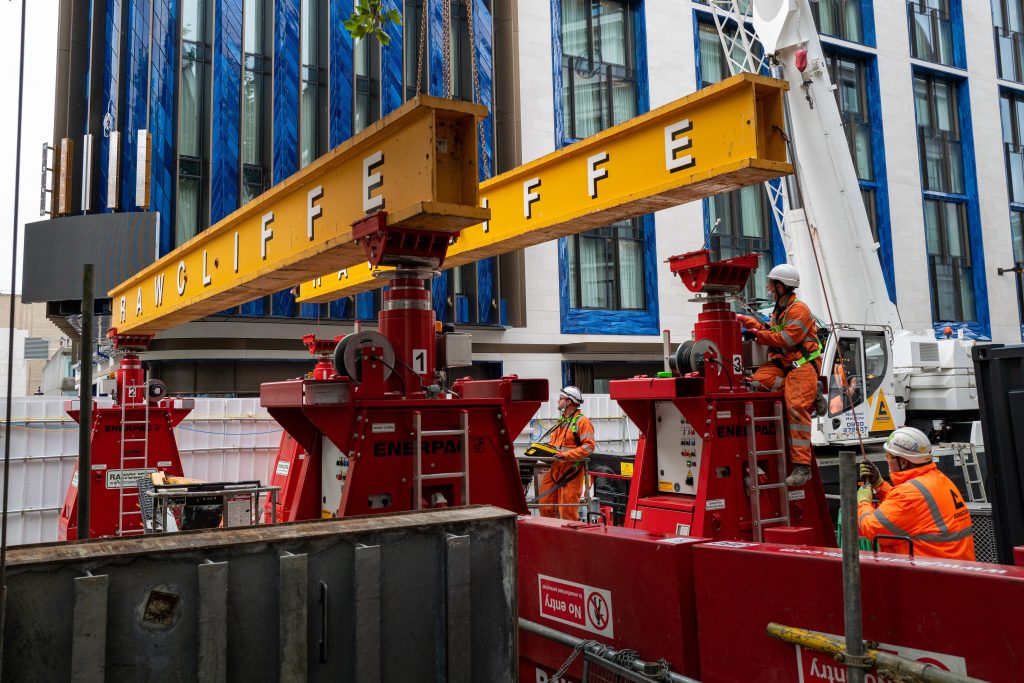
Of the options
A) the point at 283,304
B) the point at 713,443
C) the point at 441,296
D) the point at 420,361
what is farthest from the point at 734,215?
the point at 420,361

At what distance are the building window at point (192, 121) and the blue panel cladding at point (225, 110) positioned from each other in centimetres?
35

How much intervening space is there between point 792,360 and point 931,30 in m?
32.6

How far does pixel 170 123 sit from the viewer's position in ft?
66.2

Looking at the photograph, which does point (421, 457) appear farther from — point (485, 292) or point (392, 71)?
point (392, 71)

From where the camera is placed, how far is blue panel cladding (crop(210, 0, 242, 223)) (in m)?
20.6

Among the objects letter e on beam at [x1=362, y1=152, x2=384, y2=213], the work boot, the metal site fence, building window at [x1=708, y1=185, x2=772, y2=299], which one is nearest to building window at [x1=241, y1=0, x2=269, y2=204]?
the metal site fence

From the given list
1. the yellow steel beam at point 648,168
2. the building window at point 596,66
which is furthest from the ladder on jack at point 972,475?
the building window at point 596,66

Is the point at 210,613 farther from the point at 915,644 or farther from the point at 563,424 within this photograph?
the point at 563,424

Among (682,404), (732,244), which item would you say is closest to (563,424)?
(682,404)

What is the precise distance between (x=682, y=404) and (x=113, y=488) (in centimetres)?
907

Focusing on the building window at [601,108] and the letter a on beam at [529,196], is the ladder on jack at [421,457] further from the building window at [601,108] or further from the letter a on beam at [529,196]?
the building window at [601,108]

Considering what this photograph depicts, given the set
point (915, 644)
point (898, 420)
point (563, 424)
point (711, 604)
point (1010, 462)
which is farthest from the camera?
point (898, 420)

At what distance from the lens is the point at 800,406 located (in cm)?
775

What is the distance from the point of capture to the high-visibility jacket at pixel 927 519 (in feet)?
17.8
